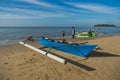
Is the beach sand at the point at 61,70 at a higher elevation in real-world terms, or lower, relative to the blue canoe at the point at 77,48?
lower

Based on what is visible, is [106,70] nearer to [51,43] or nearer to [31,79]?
[31,79]

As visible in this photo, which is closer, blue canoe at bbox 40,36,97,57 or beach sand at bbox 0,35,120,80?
beach sand at bbox 0,35,120,80

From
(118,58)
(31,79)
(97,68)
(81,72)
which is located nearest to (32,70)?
(31,79)

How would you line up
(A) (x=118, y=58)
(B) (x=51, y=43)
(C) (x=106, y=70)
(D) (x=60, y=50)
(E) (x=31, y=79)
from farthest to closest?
1. (B) (x=51, y=43)
2. (D) (x=60, y=50)
3. (A) (x=118, y=58)
4. (C) (x=106, y=70)
5. (E) (x=31, y=79)

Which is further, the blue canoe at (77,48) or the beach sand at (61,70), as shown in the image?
the blue canoe at (77,48)

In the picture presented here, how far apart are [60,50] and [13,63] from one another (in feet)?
13.0

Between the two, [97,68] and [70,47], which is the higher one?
[70,47]

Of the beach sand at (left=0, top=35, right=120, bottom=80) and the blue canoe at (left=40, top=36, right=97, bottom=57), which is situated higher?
the blue canoe at (left=40, top=36, right=97, bottom=57)

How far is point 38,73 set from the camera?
21.2 feet

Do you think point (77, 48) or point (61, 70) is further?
point (77, 48)

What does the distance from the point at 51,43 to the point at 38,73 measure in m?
5.23

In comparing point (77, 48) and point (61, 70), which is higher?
point (77, 48)

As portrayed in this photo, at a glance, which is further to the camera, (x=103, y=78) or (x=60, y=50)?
(x=60, y=50)

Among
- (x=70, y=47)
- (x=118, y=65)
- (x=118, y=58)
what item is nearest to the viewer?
(x=118, y=65)
